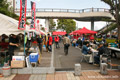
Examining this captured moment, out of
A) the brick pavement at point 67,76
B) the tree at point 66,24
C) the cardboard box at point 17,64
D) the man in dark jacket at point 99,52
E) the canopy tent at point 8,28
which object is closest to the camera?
the brick pavement at point 67,76

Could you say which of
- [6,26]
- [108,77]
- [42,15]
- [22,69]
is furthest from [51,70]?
[42,15]

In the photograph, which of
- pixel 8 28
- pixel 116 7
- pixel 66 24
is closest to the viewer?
pixel 8 28

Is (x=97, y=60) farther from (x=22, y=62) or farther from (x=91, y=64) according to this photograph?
(x=22, y=62)

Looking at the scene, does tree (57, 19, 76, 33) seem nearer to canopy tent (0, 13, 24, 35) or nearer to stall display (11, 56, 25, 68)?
canopy tent (0, 13, 24, 35)

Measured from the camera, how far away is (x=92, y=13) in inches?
1193

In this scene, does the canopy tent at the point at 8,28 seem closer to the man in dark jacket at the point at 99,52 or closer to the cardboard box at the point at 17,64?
the cardboard box at the point at 17,64

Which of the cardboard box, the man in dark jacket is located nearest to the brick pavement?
the cardboard box

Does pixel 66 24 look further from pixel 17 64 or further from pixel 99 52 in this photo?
pixel 17 64

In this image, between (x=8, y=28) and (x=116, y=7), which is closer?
(x=8, y=28)

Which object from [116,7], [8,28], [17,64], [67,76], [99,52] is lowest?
[67,76]

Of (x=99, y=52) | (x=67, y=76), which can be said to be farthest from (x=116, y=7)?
(x=67, y=76)

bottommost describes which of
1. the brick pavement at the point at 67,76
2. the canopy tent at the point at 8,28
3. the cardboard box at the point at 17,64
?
the brick pavement at the point at 67,76

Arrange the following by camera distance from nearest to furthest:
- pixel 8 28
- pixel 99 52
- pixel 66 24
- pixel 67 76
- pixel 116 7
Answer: pixel 67 76 < pixel 8 28 < pixel 99 52 < pixel 116 7 < pixel 66 24

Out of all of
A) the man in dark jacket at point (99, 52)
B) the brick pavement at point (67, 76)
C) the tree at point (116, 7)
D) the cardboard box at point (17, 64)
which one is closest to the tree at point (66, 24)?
the tree at point (116, 7)
